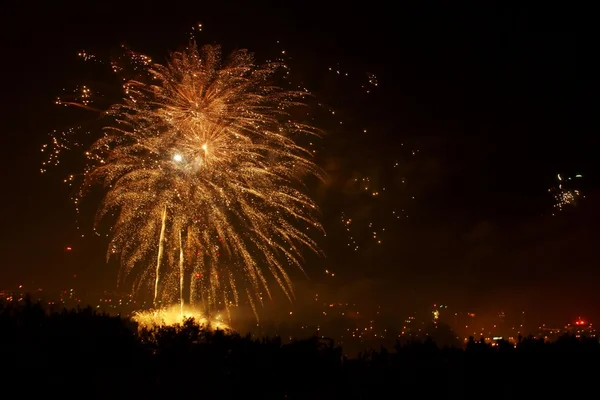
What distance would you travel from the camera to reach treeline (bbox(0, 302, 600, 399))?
6.49 metres

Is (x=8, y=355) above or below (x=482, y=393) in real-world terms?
above

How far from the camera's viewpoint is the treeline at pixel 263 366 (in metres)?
6.49

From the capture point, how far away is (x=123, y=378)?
6508mm

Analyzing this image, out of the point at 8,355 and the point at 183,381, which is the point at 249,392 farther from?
the point at 8,355

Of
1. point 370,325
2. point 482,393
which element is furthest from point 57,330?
point 370,325

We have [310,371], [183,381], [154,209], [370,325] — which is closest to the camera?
[183,381]

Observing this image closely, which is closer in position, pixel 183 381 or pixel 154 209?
pixel 183 381

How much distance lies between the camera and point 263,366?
711 cm

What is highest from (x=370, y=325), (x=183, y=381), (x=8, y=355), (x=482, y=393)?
(x=370, y=325)

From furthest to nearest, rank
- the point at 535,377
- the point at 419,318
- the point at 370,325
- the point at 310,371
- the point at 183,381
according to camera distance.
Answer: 1. the point at 419,318
2. the point at 370,325
3. the point at 310,371
4. the point at 535,377
5. the point at 183,381

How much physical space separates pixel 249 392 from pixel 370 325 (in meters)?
32.2

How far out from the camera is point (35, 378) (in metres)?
6.50

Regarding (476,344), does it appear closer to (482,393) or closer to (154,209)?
(482,393)

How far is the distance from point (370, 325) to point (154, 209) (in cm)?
2409
